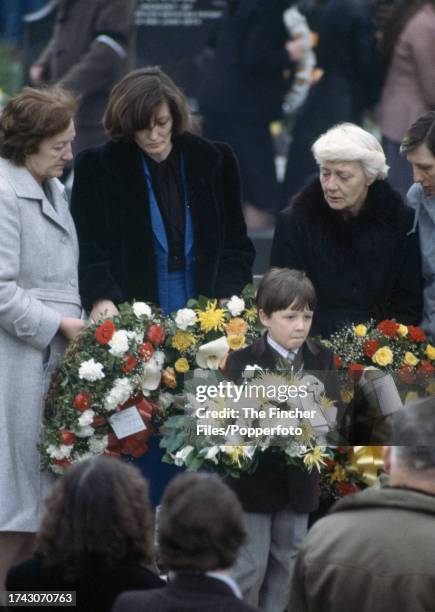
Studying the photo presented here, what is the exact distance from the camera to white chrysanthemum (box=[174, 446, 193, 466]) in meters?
5.54

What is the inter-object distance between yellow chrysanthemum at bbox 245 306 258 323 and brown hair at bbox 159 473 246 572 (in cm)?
229

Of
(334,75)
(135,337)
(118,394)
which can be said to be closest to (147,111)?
(135,337)

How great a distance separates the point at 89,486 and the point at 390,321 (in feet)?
7.76

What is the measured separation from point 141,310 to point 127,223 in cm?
41

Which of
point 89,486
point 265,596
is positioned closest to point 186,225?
point 265,596

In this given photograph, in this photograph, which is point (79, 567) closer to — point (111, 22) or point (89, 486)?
point (89, 486)

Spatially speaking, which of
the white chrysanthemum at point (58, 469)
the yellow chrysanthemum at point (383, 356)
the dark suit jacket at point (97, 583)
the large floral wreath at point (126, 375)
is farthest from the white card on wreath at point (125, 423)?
the dark suit jacket at point (97, 583)

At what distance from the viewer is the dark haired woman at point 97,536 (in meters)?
3.99

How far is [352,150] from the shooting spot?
608 centimetres

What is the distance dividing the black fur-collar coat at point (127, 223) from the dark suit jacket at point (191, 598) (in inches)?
99.9

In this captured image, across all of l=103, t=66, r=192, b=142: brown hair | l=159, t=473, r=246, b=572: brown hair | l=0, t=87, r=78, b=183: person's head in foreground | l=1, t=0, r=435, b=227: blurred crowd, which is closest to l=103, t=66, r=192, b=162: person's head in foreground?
l=103, t=66, r=192, b=142: brown hair

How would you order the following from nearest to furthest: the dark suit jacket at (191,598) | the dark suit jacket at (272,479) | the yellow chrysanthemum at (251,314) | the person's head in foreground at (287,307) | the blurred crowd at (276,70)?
the dark suit jacket at (191,598), the dark suit jacket at (272,479), the person's head in foreground at (287,307), the yellow chrysanthemum at (251,314), the blurred crowd at (276,70)

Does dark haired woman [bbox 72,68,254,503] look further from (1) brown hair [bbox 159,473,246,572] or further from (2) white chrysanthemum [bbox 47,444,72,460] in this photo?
(1) brown hair [bbox 159,473,246,572]

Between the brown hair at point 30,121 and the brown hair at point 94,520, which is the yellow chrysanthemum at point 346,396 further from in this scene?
the brown hair at point 94,520
